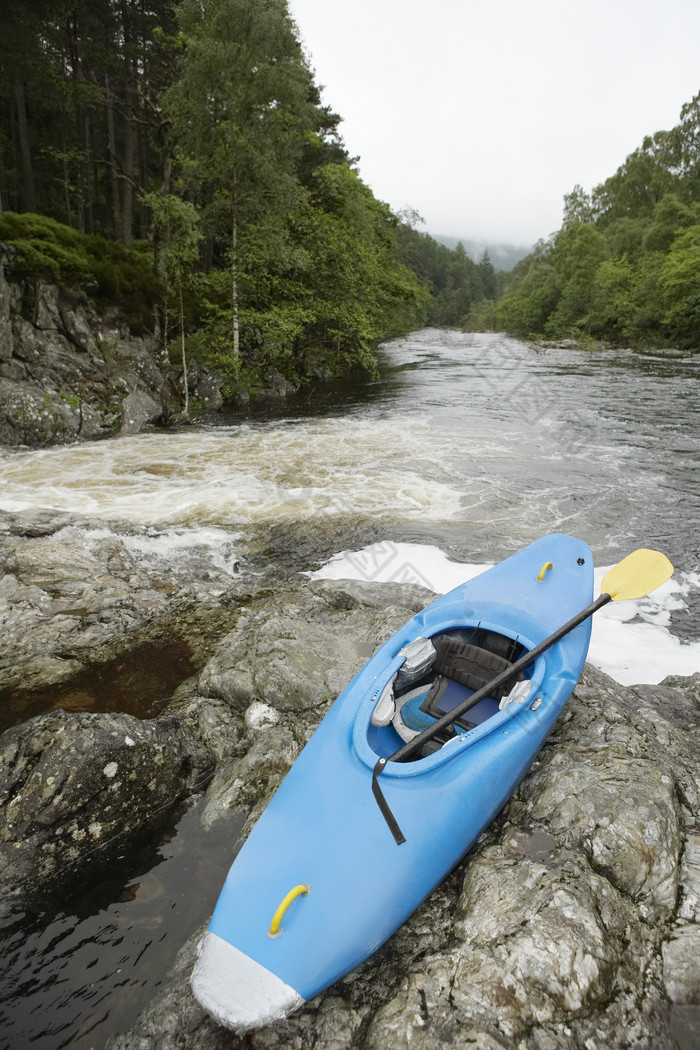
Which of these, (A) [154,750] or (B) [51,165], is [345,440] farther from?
(B) [51,165]

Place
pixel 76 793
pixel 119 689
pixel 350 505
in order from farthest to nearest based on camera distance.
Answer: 1. pixel 350 505
2. pixel 119 689
3. pixel 76 793

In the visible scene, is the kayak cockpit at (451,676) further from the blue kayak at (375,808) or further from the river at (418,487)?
the river at (418,487)

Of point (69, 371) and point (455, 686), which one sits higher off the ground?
point (69, 371)

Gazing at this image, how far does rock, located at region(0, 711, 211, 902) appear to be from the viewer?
254cm

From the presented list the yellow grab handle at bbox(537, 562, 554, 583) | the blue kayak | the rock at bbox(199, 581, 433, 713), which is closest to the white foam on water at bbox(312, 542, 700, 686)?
the rock at bbox(199, 581, 433, 713)

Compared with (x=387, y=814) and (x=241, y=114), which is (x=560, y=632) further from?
(x=241, y=114)

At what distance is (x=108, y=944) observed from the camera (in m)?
2.35

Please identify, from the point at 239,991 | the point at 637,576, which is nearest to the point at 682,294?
the point at 637,576

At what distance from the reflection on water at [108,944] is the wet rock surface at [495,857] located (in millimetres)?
120

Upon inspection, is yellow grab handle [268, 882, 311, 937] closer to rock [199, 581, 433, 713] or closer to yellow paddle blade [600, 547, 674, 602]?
rock [199, 581, 433, 713]

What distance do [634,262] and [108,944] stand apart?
49.0m

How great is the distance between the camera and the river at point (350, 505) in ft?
7.66

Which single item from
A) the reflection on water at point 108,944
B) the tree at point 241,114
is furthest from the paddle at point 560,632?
the tree at point 241,114

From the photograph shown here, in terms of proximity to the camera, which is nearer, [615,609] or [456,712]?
[456,712]
